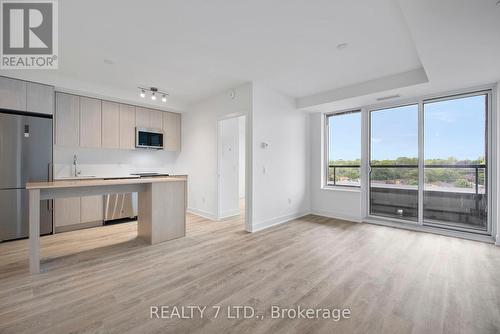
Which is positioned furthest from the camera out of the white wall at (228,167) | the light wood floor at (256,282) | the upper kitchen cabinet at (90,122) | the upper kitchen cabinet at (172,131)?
the upper kitchen cabinet at (172,131)

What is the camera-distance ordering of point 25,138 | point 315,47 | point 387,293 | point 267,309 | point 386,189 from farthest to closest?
point 386,189 < point 25,138 < point 315,47 < point 387,293 < point 267,309

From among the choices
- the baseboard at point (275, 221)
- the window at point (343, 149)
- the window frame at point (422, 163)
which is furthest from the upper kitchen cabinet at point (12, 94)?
the window frame at point (422, 163)

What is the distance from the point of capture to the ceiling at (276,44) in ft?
6.42

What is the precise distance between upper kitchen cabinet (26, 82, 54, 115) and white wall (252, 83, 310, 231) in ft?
11.5

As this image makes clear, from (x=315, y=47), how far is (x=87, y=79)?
3.87 m

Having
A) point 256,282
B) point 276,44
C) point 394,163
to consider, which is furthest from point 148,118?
point 394,163

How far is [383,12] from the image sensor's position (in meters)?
2.03

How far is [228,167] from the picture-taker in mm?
4895

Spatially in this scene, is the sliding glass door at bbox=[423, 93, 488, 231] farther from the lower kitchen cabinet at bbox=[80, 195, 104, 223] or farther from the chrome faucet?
the chrome faucet

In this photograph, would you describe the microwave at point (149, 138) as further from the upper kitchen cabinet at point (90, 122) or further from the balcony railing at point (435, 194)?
the balcony railing at point (435, 194)

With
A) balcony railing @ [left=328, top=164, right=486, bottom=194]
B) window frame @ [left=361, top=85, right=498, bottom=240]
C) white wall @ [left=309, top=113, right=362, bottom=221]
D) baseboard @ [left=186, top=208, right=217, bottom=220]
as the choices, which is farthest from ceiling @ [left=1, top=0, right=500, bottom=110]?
baseboard @ [left=186, top=208, right=217, bottom=220]

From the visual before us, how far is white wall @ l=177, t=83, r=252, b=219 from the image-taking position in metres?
4.31

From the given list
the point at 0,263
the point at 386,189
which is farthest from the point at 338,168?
the point at 0,263

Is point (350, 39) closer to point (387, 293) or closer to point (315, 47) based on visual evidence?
point (315, 47)
